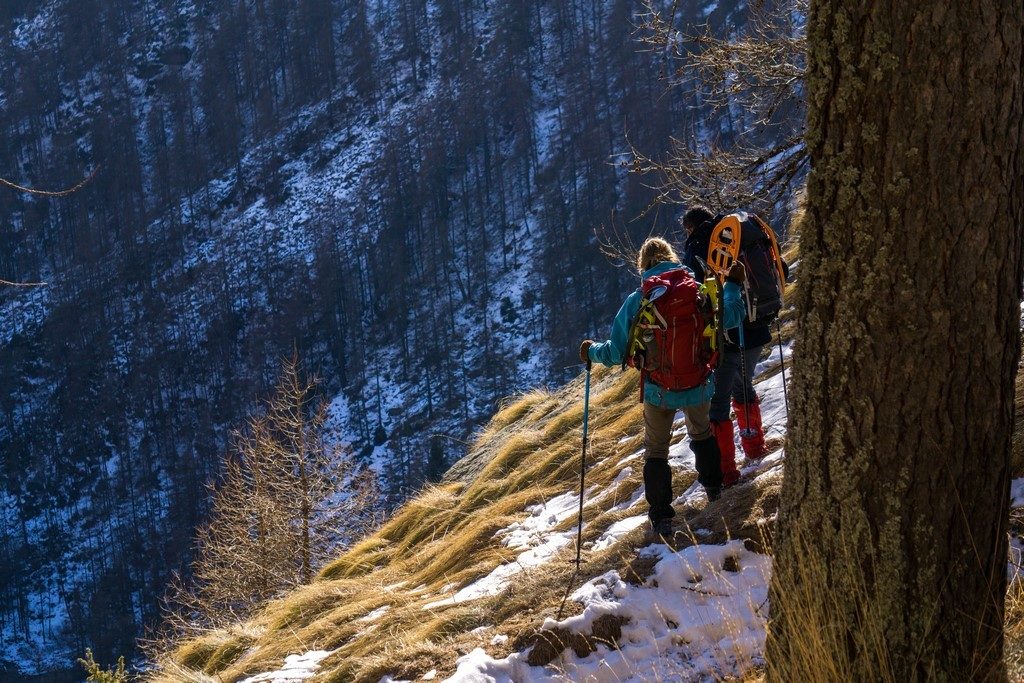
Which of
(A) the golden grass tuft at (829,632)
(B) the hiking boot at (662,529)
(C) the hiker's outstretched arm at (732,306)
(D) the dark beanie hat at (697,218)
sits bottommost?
(B) the hiking boot at (662,529)

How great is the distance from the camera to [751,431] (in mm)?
5043

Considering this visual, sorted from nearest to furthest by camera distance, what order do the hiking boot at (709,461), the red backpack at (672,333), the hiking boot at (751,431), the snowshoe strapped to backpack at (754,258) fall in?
1. the red backpack at (672,333)
2. the hiking boot at (709,461)
3. the snowshoe strapped to backpack at (754,258)
4. the hiking boot at (751,431)

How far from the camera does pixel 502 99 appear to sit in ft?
320

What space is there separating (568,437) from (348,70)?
110455 mm

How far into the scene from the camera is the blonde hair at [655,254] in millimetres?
4387

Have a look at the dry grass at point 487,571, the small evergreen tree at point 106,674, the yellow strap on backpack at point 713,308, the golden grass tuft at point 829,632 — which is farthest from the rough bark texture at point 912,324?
the small evergreen tree at point 106,674

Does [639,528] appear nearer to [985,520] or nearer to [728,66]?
[985,520]

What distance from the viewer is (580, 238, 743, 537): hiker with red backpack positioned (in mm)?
4176

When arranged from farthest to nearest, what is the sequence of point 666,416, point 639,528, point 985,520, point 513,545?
1. point 513,545
2. point 639,528
3. point 666,416
4. point 985,520

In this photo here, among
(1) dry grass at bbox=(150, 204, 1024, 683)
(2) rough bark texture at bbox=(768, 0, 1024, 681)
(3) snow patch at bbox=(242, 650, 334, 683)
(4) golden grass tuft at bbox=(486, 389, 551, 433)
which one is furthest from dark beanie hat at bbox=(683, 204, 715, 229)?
(4) golden grass tuft at bbox=(486, 389, 551, 433)

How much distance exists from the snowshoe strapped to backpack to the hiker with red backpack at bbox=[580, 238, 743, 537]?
10.7 inches

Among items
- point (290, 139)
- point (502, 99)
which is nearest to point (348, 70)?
point (290, 139)

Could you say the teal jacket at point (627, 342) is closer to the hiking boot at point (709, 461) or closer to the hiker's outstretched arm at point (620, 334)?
the hiker's outstretched arm at point (620, 334)

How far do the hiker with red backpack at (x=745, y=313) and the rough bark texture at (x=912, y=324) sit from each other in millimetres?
2246
